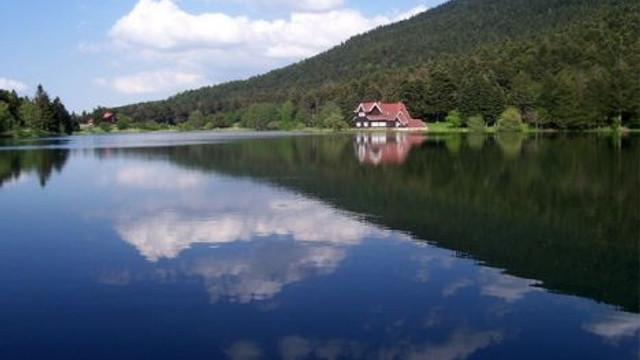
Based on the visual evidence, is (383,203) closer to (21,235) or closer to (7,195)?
(21,235)

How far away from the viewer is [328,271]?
12992 mm

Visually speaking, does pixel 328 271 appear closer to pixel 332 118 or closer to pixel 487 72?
pixel 487 72

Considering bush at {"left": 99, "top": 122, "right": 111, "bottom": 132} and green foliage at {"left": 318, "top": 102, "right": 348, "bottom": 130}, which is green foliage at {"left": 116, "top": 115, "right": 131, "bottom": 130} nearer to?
bush at {"left": 99, "top": 122, "right": 111, "bottom": 132}

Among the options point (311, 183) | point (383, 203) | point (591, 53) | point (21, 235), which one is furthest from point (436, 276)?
point (591, 53)

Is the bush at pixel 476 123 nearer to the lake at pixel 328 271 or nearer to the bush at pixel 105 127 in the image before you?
the lake at pixel 328 271

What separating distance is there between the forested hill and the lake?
58.9 metres

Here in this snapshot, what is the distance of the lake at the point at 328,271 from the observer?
29.9 ft

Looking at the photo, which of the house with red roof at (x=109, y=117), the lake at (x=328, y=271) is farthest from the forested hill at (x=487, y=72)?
the lake at (x=328, y=271)

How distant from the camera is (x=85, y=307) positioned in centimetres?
1077

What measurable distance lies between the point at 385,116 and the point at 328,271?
99082 mm

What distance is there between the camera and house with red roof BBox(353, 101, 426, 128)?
109m

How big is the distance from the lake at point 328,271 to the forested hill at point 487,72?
5892 cm

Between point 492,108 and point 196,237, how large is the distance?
81.1 m

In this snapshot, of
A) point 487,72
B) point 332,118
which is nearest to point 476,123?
point 487,72
